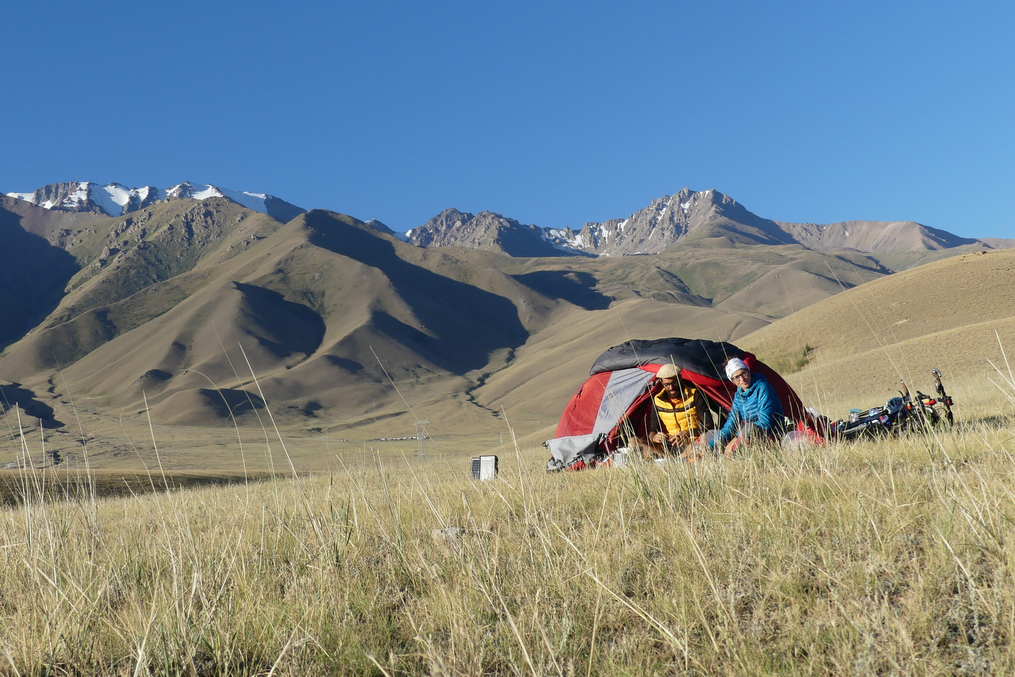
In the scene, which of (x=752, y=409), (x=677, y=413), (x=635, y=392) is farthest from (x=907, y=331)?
(x=752, y=409)

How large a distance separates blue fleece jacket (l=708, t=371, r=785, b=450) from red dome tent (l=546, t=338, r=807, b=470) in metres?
1.88

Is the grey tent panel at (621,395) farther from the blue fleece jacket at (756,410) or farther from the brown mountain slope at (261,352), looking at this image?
the brown mountain slope at (261,352)

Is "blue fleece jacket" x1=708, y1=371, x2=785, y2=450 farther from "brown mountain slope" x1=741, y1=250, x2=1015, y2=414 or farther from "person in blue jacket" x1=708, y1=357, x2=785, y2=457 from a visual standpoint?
"brown mountain slope" x1=741, y1=250, x2=1015, y2=414

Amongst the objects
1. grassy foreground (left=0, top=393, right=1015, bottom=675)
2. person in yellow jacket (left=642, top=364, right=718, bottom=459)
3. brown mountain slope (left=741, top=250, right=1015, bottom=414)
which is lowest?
grassy foreground (left=0, top=393, right=1015, bottom=675)

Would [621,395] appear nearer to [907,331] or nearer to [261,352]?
[907,331]

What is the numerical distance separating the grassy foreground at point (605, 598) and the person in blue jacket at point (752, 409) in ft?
8.51

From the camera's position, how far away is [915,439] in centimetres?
554

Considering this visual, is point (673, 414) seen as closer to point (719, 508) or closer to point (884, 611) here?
point (719, 508)

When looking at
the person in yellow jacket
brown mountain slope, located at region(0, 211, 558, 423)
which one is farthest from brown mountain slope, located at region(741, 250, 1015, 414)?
brown mountain slope, located at region(0, 211, 558, 423)

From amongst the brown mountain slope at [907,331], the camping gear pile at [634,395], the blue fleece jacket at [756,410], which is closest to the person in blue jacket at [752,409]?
the blue fleece jacket at [756,410]

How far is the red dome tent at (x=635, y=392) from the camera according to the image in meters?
9.16

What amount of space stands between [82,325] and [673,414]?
20947 centimetres

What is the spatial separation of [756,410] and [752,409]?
1.9 inches

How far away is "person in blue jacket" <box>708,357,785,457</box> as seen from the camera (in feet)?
21.1
